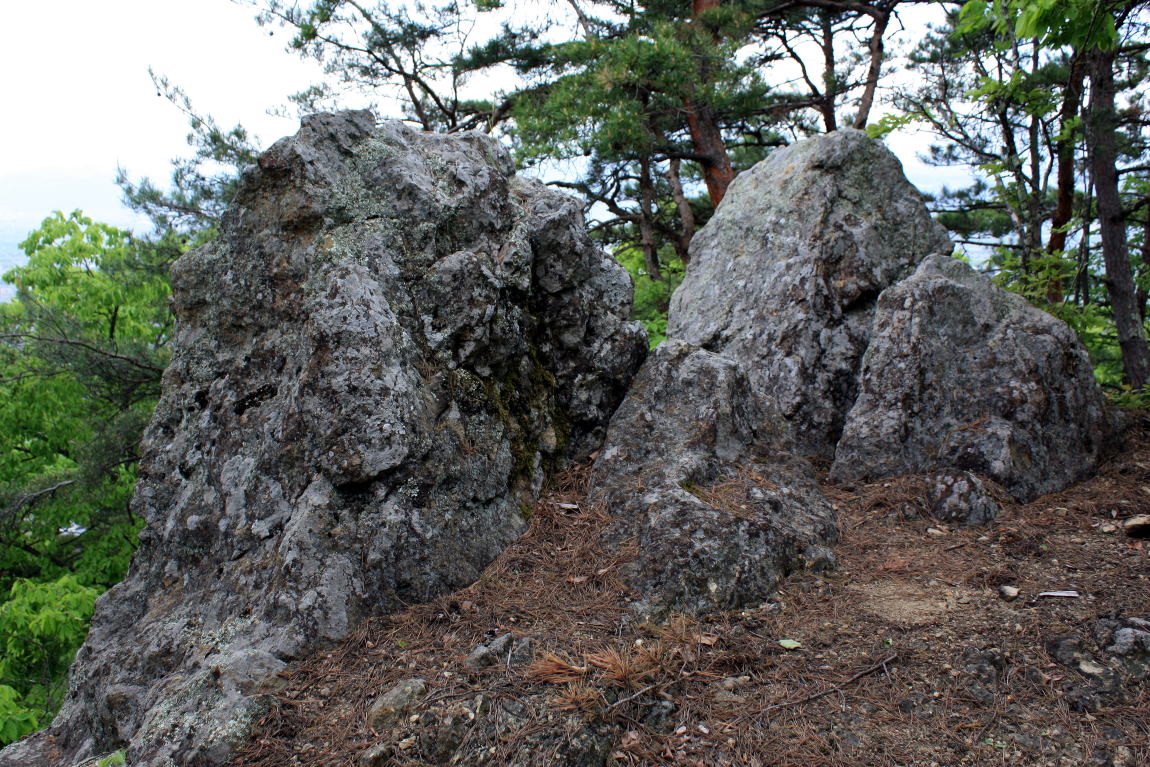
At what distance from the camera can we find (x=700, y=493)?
3.93 meters

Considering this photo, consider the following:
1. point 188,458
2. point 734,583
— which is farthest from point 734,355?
point 188,458

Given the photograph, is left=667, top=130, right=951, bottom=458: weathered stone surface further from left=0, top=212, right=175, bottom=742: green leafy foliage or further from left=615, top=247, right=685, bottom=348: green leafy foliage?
left=0, top=212, right=175, bottom=742: green leafy foliage

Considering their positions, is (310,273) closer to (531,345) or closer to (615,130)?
(531,345)

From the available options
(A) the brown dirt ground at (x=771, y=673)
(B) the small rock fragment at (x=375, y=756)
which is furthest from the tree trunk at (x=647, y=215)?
(B) the small rock fragment at (x=375, y=756)

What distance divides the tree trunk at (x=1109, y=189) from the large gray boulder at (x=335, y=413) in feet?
13.6

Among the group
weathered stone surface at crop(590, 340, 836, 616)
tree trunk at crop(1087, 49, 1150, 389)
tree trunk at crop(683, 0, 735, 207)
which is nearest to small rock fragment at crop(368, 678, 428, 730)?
weathered stone surface at crop(590, 340, 836, 616)

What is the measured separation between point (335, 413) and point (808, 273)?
3.91m

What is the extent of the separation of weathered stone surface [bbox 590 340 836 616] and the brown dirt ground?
150mm

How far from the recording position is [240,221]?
4309 millimetres

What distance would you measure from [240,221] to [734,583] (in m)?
3.59

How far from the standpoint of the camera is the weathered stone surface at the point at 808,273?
5.38 meters

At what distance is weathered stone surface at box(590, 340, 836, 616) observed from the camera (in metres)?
3.41

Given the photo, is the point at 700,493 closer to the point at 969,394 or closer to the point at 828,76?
the point at 969,394

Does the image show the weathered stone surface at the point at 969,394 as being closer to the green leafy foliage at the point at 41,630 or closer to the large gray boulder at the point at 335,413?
the large gray boulder at the point at 335,413
